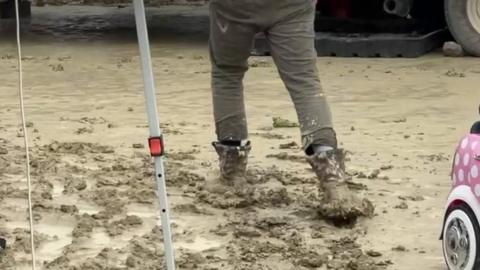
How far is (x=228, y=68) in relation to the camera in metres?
4.37

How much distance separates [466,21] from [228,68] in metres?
5.34

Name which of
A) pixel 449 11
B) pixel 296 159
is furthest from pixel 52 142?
pixel 449 11

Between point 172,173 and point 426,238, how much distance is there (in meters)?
1.48

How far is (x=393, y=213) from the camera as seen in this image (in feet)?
13.6

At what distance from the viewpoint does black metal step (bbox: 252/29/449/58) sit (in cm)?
939

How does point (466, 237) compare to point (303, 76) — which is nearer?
point (466, 237)

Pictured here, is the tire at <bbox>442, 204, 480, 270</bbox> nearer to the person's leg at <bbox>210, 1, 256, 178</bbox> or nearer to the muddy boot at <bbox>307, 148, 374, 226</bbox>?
the muddy boot at <bbox>307, 148, 374, 226</bbox>

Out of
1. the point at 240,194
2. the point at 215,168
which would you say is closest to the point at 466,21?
the point at 215,168

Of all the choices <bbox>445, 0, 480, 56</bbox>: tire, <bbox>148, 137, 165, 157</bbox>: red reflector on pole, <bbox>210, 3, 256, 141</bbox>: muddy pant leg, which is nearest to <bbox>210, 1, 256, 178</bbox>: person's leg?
<bbox>210, 3, 256, 141</bbox>: muddy pant leg

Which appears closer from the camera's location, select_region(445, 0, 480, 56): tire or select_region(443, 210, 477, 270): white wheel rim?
select_region(443, 210, 477, 270): white wheel rim

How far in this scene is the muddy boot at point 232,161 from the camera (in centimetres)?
442

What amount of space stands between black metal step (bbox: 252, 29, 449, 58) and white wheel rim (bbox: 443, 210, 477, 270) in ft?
20.1

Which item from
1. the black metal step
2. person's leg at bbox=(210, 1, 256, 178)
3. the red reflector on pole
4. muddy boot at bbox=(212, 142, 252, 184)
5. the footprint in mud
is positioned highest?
the red reflector on pole

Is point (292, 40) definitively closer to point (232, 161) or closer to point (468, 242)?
point (232, 161)
